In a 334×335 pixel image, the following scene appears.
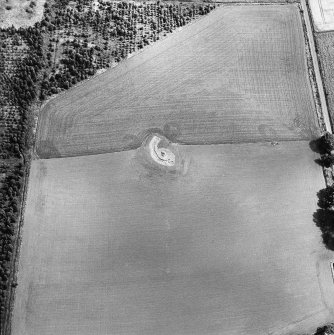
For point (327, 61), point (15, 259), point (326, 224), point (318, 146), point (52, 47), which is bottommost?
point (15, 259)

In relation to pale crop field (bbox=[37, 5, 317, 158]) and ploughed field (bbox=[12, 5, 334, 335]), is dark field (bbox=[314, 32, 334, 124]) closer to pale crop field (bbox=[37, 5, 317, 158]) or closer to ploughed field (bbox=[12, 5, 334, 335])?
pale crop field (bbox=[37, 5, 317, 158])

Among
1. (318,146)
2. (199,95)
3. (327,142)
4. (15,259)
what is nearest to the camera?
(15,259)

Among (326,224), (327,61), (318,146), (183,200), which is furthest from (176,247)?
(327,61)

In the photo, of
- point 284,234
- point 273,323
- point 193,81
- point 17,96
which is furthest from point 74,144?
point 273,323

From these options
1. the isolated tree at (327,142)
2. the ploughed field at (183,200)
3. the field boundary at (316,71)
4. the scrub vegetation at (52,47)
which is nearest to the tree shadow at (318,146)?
the isolated tree at (327,142)

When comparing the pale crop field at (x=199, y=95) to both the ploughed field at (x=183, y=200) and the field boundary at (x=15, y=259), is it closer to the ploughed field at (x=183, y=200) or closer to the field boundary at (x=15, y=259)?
the ploughed field at (x=183, y=200)

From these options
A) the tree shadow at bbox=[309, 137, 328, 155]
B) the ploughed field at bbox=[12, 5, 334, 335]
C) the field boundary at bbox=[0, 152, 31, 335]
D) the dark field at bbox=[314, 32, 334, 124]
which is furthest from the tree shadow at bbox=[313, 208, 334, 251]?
the field boundary at bbox=[0, 152, 31, 335]

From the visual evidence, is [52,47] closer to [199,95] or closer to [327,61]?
[199,95]
